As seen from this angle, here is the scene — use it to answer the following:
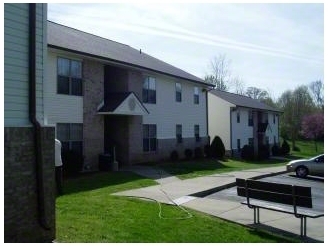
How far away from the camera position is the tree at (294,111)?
249ft

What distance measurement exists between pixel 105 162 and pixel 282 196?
13.6 meters

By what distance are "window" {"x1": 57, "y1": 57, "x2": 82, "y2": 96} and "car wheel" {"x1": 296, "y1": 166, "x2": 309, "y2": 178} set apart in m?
12.3

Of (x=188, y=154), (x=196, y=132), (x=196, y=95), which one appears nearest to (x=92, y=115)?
(x=188, y=154)

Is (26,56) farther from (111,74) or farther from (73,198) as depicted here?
(111,74)

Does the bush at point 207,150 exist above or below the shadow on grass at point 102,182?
above

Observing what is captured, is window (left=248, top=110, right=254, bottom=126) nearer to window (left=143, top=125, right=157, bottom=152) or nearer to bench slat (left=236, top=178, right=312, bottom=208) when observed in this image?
window (left=143, top=125, right=157, bottom=152)

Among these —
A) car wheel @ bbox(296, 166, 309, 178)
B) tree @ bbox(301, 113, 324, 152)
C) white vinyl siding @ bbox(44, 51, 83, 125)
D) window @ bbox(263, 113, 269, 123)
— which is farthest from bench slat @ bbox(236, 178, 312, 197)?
tree @ bbox(301, 113, 324, 152)

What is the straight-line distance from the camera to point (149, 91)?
90.6ft

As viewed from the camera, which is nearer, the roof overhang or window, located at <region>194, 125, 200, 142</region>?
the roof overhang

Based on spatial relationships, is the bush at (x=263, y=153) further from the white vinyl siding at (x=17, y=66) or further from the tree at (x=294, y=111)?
the white vinyl siding at (x=17, y=66)

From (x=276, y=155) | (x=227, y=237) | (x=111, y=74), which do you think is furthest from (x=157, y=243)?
(x=276, y=155)

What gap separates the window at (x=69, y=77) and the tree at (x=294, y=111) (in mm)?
55597

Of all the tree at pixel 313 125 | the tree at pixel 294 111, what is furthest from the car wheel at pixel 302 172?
the tree at pixel 294 111

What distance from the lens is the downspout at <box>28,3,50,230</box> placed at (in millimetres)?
7449
